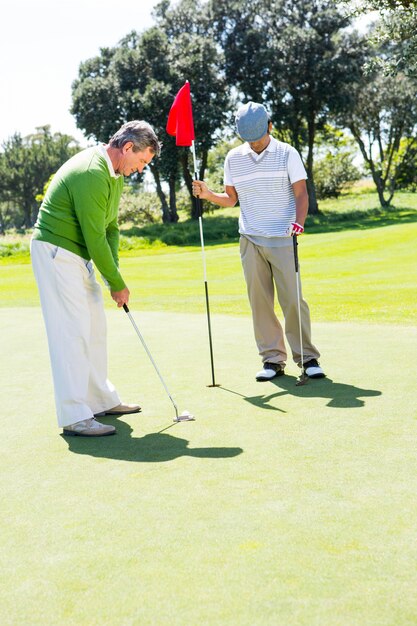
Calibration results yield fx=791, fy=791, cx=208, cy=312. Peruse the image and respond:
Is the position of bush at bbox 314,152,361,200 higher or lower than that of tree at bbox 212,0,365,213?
lower

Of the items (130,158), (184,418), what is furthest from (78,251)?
(184,418)

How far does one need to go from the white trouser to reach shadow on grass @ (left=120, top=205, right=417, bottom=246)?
2985 cm

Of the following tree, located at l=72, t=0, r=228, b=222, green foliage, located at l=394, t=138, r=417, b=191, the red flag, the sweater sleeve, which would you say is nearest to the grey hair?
the sweater sleeve

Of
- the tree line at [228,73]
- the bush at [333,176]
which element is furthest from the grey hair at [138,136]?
the bush at [333,176]

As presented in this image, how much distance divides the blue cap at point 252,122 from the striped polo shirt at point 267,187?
Result: 0.18m

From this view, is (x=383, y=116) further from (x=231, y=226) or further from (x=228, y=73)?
(x=231, y=226)

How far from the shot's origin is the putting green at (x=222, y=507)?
237cm

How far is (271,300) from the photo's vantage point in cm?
662

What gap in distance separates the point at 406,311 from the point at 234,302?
Result: 3729 mm

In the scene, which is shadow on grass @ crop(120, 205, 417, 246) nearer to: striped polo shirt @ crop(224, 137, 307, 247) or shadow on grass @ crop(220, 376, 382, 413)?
striped polo shirt @ crop(224, 137, 307, 247)

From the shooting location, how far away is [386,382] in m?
5.48

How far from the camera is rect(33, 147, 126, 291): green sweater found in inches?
184

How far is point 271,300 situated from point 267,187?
0.96 metres

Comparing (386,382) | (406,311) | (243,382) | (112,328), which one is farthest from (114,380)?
(406,311)
